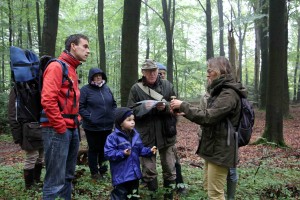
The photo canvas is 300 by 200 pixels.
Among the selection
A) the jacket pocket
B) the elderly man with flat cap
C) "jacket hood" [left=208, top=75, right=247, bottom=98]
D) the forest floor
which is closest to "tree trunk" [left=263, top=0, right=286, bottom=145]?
the forest floor

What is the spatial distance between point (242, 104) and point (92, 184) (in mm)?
2949

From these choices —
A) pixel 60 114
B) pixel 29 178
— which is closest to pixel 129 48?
pixel 29 178

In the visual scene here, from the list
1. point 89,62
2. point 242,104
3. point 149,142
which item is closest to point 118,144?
point 149,142

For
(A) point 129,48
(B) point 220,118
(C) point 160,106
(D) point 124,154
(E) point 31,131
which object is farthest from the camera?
(A) point 129,48

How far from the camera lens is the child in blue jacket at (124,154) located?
4.09m

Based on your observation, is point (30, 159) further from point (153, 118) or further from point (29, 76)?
point (153, 118)

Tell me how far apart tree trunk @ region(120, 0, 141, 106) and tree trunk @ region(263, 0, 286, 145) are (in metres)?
4.28

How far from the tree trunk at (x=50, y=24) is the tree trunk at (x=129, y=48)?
2877 millimetres

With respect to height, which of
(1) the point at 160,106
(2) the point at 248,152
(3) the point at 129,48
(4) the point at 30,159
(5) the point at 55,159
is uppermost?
(3) the point at 129,48

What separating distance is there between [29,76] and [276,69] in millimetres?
7303

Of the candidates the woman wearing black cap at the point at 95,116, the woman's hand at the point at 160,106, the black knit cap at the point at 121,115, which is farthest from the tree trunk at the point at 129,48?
the black knit cap at the point at 121,115

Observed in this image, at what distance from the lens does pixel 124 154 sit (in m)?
3.99

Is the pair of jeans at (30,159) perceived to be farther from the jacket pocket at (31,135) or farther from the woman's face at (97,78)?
the woman's face at (97,78)

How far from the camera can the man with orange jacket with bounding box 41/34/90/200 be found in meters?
3.60
